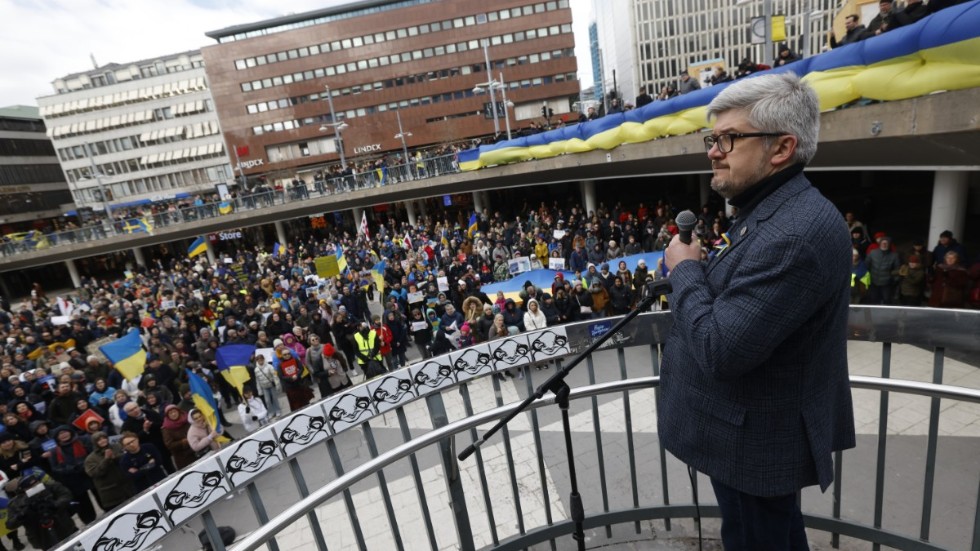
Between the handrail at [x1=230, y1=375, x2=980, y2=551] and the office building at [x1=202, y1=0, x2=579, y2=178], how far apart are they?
5835 cm

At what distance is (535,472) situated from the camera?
588 centimetres

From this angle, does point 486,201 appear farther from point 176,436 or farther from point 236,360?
point 176,436

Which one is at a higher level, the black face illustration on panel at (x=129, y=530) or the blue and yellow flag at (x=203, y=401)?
the black face illustration on panel at (x=129, y=530)

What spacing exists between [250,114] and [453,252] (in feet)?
168

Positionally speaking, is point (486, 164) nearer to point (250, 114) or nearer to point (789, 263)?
point (789, 263)

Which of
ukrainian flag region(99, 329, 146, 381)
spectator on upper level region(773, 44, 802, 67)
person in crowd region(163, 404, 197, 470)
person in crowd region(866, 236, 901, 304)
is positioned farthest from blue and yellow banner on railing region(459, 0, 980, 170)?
ukrainian flag region(99, 329, 146, 381)

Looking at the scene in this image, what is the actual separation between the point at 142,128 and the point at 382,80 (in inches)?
1308

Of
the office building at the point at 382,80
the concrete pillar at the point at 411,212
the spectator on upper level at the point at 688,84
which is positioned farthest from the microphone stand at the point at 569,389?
the office building at the point at 382,80

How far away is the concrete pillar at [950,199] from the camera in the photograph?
995 centimetres

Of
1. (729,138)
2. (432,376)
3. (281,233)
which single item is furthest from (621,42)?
(729,138)

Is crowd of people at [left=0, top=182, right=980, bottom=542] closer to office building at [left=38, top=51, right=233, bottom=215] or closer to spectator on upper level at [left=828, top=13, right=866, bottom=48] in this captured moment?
spectator on upper level at [left=828, top=13, right=866, bottom=48]

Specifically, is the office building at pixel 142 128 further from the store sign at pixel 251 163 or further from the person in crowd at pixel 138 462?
the person in crowd at pixel 138 462

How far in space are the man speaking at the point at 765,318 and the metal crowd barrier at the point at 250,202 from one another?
2777 cm

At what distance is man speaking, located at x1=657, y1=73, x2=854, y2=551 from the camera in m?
1.37
